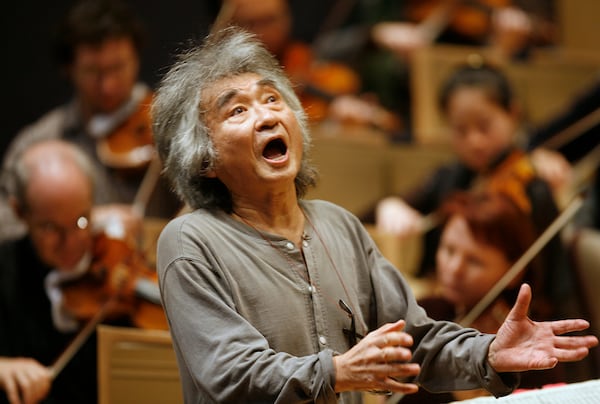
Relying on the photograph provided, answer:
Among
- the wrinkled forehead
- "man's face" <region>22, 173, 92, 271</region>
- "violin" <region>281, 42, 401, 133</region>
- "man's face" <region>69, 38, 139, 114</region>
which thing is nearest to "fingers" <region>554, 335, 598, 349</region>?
the wrinkled forehead

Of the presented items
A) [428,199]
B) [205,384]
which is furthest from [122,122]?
[205,384]

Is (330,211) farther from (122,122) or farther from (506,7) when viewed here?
(506,7)

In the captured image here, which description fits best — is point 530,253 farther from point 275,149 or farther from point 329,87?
point 329,87

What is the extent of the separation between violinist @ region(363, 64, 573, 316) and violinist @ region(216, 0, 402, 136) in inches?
16.2

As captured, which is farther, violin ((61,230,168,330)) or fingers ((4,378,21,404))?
violin ((61,230,168,330))

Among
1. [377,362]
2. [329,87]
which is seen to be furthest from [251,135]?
[329,87]

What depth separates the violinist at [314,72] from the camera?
3197 mm

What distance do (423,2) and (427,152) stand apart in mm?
957

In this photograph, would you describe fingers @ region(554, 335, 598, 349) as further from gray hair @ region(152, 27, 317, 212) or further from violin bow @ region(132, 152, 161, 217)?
violin bow @ region(132, 152, 161, 217)

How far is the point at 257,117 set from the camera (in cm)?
126

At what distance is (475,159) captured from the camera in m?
2.83

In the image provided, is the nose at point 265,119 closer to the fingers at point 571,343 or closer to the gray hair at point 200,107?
the gray hair at point 200,107

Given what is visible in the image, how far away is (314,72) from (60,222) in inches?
65.9

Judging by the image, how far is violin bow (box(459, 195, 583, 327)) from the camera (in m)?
1.85
